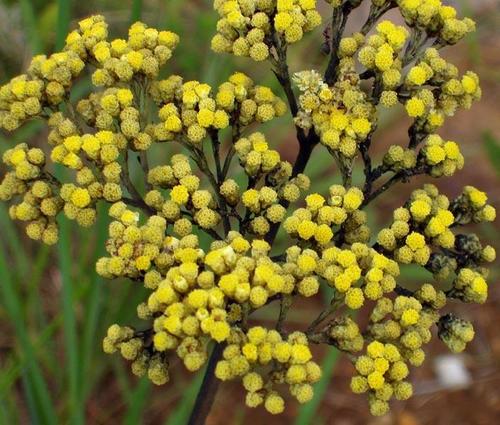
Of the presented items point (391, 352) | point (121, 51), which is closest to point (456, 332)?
point (391, 352)

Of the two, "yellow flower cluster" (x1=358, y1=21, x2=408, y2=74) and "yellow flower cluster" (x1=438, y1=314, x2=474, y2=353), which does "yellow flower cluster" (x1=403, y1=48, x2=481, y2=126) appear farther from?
"yellow flower cluster" (x1=438, y1=314, x2=474, y2=353)

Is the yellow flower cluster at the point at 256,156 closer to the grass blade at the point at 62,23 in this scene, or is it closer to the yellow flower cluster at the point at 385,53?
the yellow flower cluster at the point at 385,53

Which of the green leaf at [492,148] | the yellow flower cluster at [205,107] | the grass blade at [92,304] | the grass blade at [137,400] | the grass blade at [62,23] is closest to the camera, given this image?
the yellow flower cluster at [205,107]

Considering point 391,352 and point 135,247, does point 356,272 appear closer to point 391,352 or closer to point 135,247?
point 391,352

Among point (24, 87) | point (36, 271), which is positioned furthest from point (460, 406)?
point (24, 87)

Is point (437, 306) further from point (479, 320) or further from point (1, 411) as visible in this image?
point (479, 320)

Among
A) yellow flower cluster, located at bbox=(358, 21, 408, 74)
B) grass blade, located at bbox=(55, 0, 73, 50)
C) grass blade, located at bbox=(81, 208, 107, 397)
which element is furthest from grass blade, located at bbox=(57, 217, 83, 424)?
yellow flower cluster, located at bbox=(358, 21, 408, 74)

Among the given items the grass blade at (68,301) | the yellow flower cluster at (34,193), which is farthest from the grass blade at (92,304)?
the yellow flower cluster at (34,193)
